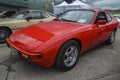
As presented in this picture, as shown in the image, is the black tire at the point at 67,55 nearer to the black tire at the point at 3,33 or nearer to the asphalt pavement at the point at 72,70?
the asphalt pavement at the point at 72,70

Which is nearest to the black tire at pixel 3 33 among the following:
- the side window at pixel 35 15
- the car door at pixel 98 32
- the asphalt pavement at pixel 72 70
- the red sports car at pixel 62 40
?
the side window at pixel 35 15

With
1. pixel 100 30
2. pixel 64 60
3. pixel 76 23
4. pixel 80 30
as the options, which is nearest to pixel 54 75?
pixel 64 60

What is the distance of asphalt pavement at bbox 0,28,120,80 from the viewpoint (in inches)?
141

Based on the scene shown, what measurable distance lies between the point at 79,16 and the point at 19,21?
314cm

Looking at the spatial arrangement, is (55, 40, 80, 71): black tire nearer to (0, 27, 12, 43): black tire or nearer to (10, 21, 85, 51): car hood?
(10, 21, 85, 51): car hood

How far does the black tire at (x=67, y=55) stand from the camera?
358 centimetres

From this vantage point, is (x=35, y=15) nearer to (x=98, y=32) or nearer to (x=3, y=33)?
(x=3, y=33)

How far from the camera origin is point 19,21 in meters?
7.02

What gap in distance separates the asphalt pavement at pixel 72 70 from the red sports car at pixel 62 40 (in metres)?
0.24

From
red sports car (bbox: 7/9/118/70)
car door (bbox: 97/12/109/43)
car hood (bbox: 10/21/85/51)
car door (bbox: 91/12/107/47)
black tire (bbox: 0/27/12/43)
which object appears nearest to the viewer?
red sports car (bbox: 7/9/118/70)

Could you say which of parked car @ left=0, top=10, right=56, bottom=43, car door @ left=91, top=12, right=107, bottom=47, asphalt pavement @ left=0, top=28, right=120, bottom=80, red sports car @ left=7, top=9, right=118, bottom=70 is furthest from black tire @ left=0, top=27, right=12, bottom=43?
car door @ left=91, top=12, right=107, bottom=47

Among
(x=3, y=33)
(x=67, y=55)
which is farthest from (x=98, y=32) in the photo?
(x=3, y=33)

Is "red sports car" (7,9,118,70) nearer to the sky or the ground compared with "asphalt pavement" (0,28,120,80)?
nearer to the sky

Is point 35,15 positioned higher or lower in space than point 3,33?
higher
